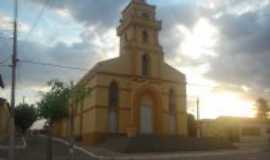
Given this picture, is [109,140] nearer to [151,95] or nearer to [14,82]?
[151,95]

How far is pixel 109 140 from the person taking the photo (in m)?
42.2

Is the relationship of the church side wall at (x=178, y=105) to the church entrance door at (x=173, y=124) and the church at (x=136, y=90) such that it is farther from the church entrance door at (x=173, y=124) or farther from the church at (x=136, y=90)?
the church entrance door at (x=173, y=124)

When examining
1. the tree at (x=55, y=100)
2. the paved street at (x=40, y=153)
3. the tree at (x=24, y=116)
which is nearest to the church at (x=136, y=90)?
the paved street at (x=40, y=153)

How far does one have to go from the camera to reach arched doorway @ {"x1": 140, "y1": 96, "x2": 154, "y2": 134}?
46.3 metres

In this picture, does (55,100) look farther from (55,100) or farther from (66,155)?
(66,155)

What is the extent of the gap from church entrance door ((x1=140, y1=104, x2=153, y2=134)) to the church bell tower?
3925 millimetres

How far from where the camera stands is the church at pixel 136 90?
44906 mm

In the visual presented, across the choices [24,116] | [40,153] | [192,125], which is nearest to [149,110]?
[40,153]

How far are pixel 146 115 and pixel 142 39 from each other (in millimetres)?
9669

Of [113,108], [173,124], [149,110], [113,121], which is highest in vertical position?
[113,108]

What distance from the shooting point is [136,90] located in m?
45.7

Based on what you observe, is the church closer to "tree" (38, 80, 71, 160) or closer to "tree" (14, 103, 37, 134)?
"tree" (38, 80, 71, 160)

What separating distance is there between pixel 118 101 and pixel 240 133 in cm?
2373

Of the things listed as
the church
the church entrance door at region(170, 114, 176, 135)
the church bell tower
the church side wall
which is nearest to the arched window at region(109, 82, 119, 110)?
the church
